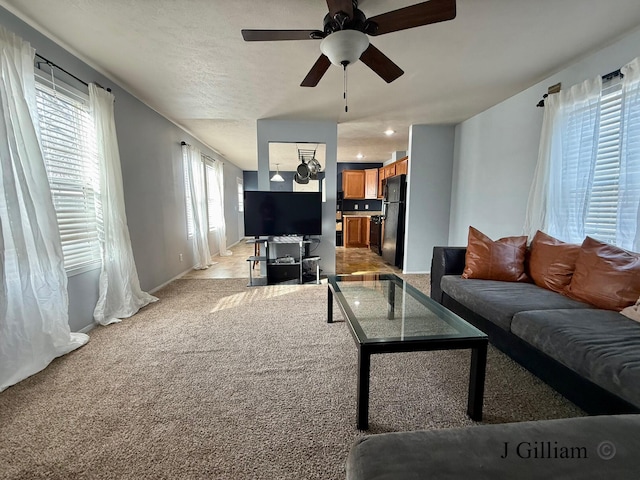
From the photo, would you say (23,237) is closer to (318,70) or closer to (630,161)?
(318,70)

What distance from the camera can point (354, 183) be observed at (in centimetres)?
706

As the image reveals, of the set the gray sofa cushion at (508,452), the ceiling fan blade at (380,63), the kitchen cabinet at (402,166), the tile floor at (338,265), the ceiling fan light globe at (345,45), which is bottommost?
the tile floor at (338,265)

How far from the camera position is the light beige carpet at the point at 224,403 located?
1171 mm

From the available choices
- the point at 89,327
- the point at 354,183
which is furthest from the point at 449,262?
the point at 354,183

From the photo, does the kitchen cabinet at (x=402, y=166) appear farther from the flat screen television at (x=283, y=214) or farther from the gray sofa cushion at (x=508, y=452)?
the gray sofa cushion at (x=508, y=452)

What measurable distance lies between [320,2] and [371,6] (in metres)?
0.33

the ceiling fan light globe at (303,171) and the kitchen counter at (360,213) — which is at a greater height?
the ceiling fan light globe at (303,171)

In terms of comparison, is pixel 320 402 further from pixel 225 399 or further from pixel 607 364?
pixel 607 364

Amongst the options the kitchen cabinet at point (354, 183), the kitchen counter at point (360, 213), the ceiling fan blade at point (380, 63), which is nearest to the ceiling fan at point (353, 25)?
the ceiling fan blade at point (380, 63)

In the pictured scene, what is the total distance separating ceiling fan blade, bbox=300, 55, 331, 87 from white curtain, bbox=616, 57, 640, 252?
2.14 meters

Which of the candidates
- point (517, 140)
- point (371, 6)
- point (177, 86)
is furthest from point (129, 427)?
point (517, 140)

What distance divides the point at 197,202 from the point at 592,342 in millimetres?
4935

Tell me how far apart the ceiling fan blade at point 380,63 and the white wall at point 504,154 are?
1743mm

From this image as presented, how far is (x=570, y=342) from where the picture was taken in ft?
4.51
